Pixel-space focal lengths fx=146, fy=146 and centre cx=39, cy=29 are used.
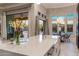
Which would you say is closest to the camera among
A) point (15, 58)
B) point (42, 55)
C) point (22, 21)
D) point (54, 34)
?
point (42, 55)

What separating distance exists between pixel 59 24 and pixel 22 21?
0.57 meters

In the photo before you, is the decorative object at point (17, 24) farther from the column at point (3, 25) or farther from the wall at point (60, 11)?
the wall at point (60, 11)

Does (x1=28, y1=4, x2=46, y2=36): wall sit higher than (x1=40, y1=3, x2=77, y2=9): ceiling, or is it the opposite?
(x1=40, y1=3, x2=77, y2=9): ceiling

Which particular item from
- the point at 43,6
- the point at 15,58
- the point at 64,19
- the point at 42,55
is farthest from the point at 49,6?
the point at 15,58

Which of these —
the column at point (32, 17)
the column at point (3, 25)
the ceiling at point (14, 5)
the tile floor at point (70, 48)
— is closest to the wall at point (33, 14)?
the column at point (32, 17)

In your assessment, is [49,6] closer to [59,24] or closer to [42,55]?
[59,24]

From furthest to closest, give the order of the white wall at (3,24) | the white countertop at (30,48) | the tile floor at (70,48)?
the tile floor at (70,48)
the white wall at (3,24)
the white countertop at (30,48)

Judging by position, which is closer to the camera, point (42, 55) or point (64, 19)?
point (42, 55)

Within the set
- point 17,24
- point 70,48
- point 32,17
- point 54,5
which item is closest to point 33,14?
point 32,17

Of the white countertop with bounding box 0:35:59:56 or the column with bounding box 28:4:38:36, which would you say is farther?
the column with bounding box 28:4:38:36

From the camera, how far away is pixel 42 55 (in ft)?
6.07

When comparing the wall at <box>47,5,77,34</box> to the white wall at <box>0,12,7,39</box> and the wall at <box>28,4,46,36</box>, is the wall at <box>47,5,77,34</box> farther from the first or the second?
the white wall at <box>0,12,7,39</box>

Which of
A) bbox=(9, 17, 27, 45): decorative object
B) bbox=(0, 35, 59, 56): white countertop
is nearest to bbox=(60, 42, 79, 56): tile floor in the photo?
bbox=(0, 35, 59, 56): white countertop

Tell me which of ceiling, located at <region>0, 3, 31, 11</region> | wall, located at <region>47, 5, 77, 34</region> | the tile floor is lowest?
the tile floor
